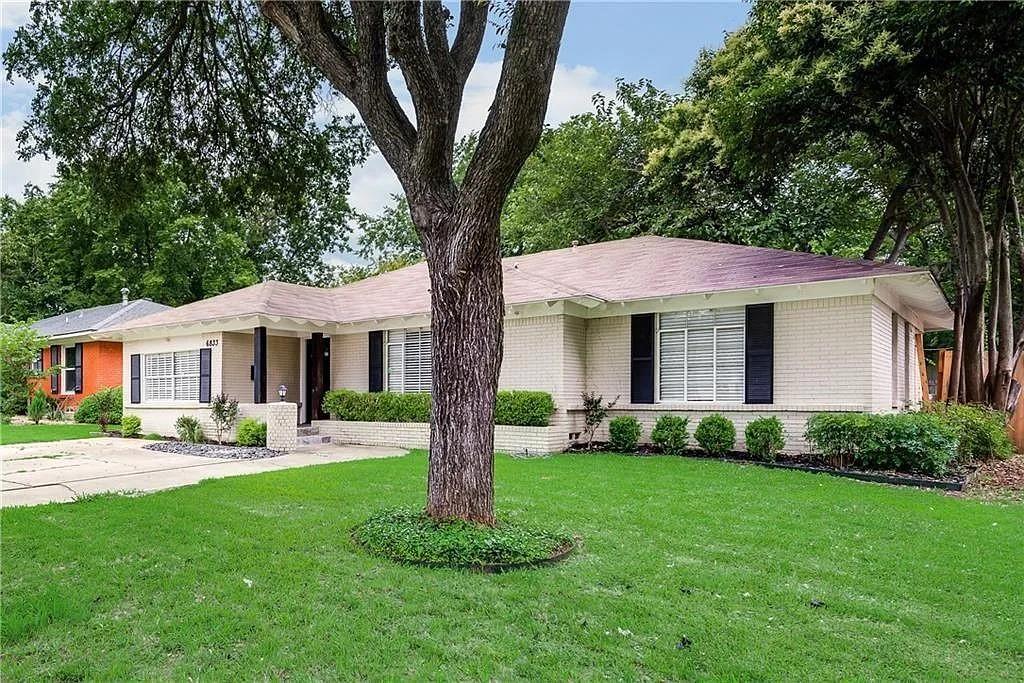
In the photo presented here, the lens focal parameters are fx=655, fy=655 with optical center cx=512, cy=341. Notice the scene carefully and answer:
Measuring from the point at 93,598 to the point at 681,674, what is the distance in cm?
366

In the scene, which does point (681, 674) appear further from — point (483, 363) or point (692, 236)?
point (692, 236)

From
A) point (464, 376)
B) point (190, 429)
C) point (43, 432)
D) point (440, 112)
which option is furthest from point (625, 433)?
point (43, 432)

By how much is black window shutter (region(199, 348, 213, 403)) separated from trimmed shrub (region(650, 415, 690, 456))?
414 inches

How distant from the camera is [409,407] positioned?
46.5ft

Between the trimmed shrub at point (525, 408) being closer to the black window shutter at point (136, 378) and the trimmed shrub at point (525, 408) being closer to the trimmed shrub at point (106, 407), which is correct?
the black window shutter at point (136, 378)

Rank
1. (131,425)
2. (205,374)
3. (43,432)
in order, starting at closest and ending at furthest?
(205,374), (131,425), (43,432)

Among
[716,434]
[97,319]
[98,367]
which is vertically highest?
[97,319]

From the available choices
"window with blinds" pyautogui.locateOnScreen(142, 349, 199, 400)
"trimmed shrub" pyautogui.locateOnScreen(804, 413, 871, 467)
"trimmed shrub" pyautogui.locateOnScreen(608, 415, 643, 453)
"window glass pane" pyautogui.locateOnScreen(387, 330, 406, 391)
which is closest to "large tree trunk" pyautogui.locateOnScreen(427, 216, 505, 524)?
"trimmed shrub" pyautogui.locateOnScreen(804, 413, 871, 467)

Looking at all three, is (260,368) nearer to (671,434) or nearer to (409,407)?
(409,407)

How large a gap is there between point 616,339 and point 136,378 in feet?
43.0

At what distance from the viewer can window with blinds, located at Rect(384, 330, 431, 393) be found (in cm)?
1478

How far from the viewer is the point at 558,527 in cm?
614

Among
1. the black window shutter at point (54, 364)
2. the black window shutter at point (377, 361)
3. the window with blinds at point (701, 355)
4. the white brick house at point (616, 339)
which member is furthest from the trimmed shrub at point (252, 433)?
the black window shutter at point (54, 364)

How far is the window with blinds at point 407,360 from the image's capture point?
14781mm
